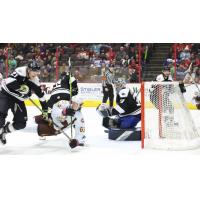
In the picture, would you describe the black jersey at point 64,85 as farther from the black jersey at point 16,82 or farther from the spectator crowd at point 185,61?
the spectator crowd at point 185,61

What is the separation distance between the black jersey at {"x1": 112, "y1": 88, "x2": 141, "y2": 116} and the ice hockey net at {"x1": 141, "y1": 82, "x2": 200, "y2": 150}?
0.31 metres

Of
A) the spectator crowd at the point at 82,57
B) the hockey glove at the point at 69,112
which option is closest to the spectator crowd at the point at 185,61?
the spectator crowd at the point at 82,57

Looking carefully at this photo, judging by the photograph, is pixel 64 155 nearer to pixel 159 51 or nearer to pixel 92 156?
pixel 92 156

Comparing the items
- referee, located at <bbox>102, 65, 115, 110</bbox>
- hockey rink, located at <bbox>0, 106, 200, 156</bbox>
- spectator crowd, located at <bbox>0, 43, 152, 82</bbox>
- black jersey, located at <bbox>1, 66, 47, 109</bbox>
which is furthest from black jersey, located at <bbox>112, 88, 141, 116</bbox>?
spectator crowd, located at <bbox>0, 43, 152, 82</bbox>

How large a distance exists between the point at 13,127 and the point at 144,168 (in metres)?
1.40

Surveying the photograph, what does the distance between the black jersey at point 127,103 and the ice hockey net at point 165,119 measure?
1.02ft

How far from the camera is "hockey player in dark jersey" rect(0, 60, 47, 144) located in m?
3.74

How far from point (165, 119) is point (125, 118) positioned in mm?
580

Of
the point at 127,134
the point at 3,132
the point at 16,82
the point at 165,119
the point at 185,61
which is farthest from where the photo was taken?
the point at 185,61

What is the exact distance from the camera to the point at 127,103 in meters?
4.49

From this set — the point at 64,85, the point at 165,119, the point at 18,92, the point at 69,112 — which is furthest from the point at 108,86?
the point at 18,92

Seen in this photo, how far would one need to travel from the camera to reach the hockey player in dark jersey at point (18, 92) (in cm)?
374

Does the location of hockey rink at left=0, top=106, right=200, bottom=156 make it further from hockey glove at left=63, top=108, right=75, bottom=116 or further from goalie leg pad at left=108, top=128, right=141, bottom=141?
hockey glove at left=63, top=108, right=75, bottom=116

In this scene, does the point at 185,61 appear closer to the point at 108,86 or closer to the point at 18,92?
the point at 108,86
